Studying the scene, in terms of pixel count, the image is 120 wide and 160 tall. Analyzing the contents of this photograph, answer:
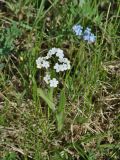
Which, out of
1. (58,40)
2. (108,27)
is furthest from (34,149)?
(108,27)

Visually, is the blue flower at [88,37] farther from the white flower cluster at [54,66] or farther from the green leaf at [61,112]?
the green leaf at [61,112]

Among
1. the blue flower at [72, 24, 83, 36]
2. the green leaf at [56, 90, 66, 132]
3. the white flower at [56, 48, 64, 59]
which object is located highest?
the blue flower at [72, 24, 83, 36]

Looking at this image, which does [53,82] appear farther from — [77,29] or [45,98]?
[77,29]

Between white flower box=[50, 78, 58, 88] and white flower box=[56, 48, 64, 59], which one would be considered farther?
white flower box=[56, 48, 64, 59]

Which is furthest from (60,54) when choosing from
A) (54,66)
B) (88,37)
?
(88,37)

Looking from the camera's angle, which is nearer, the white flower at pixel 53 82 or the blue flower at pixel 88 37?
the white flower at pixel 53 82

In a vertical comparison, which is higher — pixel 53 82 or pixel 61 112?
pixel 53 82

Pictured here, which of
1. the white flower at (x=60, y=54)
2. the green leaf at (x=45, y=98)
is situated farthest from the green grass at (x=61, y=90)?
the white flower at (x=60, y=54)

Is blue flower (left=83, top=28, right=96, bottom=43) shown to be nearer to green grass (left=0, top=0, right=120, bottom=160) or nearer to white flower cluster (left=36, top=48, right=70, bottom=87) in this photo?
green grass (left=0, top=0, right=120, bottom=160)

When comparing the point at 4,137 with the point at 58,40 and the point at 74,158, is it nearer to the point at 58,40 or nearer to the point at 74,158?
the point at 74,158

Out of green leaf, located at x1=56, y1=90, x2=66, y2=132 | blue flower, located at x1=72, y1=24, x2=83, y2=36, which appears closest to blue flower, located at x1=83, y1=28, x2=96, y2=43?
blue flower, located at x1=72, y1=24, x2=83, y2=36
